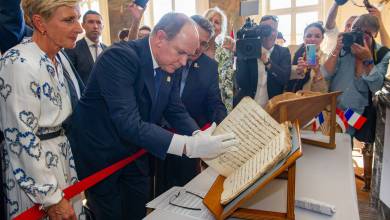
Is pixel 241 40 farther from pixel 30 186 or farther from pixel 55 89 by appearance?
pixel 30 186

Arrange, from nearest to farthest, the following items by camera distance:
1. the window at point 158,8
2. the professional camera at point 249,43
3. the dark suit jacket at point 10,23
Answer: the dark suit jacket at point 10,23, the professional camera at point 249,43, the window at point 158,8

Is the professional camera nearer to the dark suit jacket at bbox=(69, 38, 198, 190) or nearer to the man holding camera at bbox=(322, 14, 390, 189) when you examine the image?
the man holding camera at bbox=(322, 14, 390, 189)

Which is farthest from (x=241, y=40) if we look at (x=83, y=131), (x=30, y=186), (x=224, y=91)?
(x=30, y=186)

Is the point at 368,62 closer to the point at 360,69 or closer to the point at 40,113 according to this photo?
the point at 360,69

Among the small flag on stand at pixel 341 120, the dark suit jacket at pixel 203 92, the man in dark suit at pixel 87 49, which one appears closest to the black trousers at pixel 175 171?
the dark suit jacket at pixel 203 92

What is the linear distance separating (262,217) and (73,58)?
2734 millimetres

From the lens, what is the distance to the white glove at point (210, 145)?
48.3 inches

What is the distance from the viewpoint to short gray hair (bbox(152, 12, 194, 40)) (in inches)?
57.8

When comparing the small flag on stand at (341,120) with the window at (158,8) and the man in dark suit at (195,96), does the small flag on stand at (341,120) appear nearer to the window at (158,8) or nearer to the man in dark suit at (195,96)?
the man in dark suit at (195,96)

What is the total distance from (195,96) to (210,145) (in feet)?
3.47

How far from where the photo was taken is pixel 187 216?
1.08 m

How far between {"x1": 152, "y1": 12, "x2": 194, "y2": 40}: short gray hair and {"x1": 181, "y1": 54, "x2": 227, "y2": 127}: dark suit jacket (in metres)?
0.80

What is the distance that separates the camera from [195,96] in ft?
7.56

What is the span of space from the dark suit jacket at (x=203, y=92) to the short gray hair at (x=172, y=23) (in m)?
0.80
